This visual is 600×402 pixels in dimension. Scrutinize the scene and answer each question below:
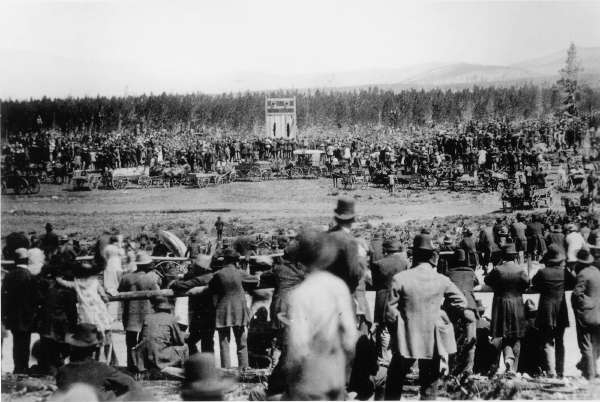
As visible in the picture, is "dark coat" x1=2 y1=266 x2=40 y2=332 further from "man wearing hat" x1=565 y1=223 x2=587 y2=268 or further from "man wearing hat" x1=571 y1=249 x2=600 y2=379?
"man wearing hat" x1=565 y1=223 x2=587 y2=268

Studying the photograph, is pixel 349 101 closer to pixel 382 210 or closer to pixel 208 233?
pixel 382 210

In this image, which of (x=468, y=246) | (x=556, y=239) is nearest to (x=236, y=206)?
(x=468, y=246)

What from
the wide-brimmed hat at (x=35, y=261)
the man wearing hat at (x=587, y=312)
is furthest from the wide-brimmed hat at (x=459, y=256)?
the wide-brimmed hat at (x=35, y=261)

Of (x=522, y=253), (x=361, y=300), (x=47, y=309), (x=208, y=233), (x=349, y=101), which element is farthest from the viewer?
(x=349, y=101)

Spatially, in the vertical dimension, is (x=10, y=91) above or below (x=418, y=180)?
above

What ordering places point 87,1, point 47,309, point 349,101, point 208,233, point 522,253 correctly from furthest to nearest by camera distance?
point 349,101 < point 522,253 < point 208,233 < point 87,1 < point 47,309

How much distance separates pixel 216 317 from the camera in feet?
22.2

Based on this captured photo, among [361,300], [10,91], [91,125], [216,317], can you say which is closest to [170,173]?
[91,125]

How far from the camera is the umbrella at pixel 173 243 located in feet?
33.3

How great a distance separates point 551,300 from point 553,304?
0.04 meters

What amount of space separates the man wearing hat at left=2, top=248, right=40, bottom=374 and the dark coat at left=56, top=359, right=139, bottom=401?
248 centimetres

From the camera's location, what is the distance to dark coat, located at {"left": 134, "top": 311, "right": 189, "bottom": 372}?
6.20 metres

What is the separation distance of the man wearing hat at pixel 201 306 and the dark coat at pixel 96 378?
6.98 feet

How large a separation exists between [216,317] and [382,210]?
181 inches
